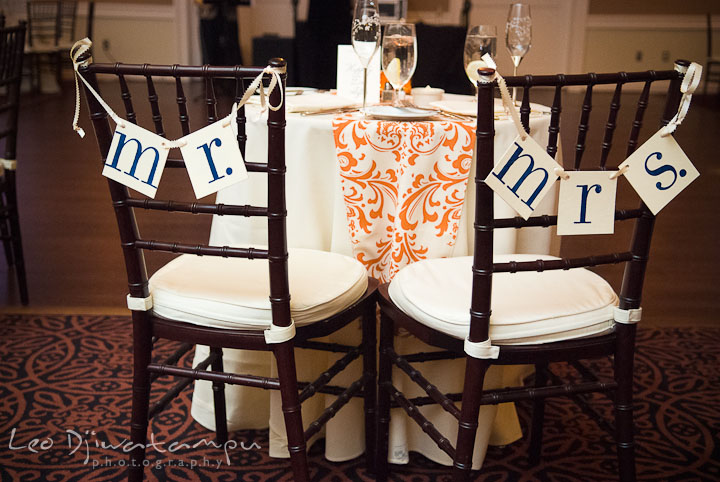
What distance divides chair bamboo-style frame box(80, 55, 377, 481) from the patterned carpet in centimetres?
24

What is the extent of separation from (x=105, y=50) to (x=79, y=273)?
601 centimetres

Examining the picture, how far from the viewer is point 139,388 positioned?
139 centimetres

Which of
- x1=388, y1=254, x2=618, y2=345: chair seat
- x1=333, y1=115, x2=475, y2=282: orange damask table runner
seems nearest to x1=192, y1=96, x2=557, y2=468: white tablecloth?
x1=333, y1=115, x2=475, y2=282: orange damask table runner

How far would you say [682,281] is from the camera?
285 cm

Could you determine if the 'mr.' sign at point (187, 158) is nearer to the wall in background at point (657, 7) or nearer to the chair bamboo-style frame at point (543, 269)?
the chair bamboo-style frame at point (543, 269)


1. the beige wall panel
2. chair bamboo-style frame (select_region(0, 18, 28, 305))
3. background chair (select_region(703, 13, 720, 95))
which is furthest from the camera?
the beige wall panel

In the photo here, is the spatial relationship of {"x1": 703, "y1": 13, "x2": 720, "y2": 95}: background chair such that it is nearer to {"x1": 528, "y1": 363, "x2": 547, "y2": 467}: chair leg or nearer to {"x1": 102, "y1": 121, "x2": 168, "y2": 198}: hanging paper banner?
{"x1": 528, "y1": 363, "x2": 547, "y2": 467}: chair leg

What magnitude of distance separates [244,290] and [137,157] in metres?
0.32

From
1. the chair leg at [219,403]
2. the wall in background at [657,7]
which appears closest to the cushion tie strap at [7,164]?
the chair leg at [219,403]

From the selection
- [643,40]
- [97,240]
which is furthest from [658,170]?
[643,40]

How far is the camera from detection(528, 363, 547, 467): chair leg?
162 cm

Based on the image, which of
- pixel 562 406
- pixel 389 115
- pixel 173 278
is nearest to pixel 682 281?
pixel 562 406

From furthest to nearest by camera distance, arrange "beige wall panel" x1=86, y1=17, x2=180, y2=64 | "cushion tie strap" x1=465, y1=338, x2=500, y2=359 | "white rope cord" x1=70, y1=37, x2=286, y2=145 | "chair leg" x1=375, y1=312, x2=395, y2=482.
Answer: "beige wall panel" x1=86, y1=17, x2=180, y2=64
"chair leg" x1=375, y1=312, x2=395, y2=482
"cushion tie strap" x1=465, y1=338, x2=500, y2=359
"white rope cord" x1=70, y1=37, x2=286, y2=145

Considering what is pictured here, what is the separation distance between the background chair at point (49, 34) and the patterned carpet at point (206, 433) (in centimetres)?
557
